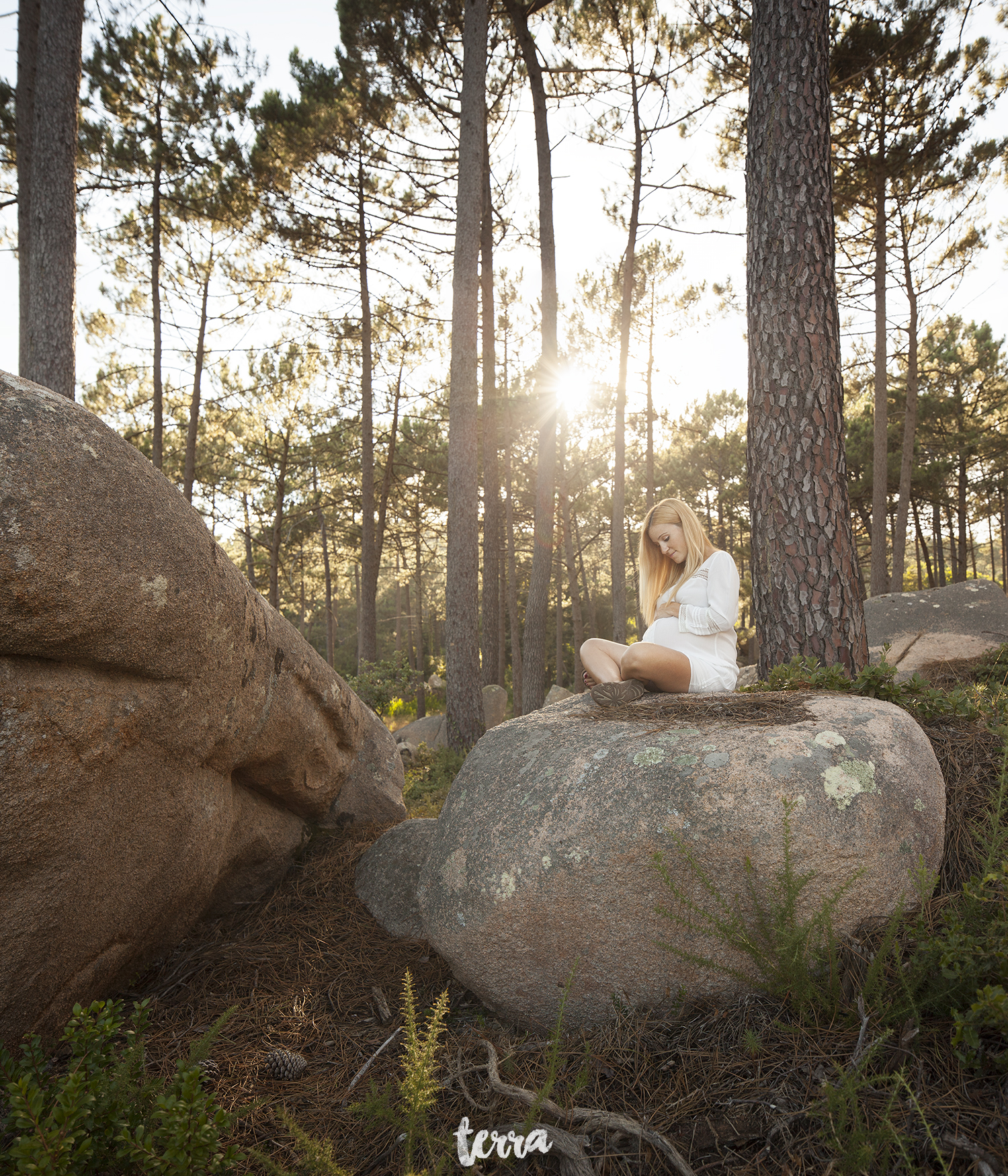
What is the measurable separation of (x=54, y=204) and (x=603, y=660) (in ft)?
16.8

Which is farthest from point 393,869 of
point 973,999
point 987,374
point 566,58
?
point 987,374

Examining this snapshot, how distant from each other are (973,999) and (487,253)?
32.5 ft

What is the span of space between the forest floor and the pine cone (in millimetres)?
32

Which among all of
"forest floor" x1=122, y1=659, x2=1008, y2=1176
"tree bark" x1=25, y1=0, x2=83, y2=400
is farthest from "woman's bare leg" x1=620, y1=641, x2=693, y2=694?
"tree bark" x1=25, y1=0, x2=83, y2=400

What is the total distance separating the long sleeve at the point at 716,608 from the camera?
3812 mm

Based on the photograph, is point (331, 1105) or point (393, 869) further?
point (393, 869)

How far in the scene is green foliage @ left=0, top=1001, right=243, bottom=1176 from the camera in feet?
4.55

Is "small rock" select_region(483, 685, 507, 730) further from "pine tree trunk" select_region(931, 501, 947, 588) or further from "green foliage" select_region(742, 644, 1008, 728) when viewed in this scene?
"pine tree trunk" select_region(931, 501, 947, 588)

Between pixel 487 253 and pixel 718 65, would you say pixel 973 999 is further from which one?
pixel 718 65

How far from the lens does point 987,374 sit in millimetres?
18047

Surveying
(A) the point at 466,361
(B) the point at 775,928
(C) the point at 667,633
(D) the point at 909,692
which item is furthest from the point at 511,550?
Result: (B) the point at 775,928

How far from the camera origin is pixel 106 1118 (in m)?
1.58

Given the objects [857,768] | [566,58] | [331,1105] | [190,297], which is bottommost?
[331,1105]

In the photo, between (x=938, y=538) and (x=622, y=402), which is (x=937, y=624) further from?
(x=938, y=538)
